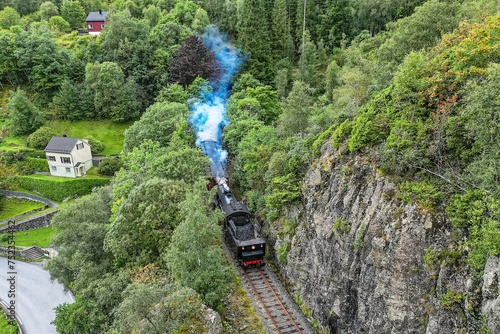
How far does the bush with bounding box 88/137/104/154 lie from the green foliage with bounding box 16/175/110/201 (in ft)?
18.9

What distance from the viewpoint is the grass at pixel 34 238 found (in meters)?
39.4

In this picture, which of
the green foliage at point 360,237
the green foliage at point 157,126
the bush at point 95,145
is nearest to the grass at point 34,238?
the bush at point 95,145

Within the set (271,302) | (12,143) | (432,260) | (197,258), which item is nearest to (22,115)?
(12,143)

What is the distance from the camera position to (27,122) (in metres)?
52.2

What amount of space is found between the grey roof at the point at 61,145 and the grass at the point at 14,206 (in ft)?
25.3

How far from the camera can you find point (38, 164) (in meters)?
48.2

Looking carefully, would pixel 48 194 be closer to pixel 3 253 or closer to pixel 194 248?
pixel 3 253

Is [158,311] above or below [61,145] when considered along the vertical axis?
below

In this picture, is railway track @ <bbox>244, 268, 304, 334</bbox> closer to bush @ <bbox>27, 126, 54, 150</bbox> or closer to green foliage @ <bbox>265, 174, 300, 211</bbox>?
green foliage @ <bbox>265, 174, 300, 211</bbox>

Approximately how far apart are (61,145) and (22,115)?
36.3 feet

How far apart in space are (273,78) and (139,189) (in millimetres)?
35513

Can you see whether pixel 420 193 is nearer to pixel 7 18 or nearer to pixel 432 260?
pixel 432 260

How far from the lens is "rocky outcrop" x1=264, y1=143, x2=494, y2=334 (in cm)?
1562

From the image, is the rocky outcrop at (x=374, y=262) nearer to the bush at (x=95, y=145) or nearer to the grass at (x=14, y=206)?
the bush at (x=95, y=145)
